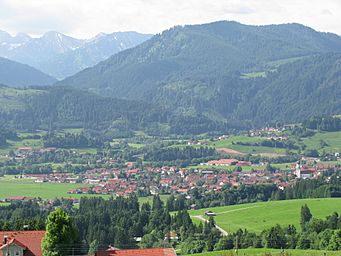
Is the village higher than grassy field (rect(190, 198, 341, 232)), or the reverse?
grassy field (rect(190, 198, 341, 232))

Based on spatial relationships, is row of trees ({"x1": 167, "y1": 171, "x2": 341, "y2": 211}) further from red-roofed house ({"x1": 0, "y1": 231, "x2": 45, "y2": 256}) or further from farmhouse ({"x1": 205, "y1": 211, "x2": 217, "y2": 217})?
red-roofed house ({"x1": 0, "y1": 231, "x2": 45, "y2": 256})

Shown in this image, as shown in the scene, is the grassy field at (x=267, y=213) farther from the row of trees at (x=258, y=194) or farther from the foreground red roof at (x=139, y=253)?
the foreground red roof at (x=139, y=253)

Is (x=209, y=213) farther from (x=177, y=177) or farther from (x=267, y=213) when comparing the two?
(x=177, y=177)

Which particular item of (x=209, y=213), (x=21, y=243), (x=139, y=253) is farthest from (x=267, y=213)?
(x=21, y=243)

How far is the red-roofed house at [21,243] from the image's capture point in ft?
149

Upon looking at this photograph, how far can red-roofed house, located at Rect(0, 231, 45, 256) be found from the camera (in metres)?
45.5

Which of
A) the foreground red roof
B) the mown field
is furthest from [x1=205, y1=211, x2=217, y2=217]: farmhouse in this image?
the foreground red roof

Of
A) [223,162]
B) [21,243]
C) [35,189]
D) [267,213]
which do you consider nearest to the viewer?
[21,243]

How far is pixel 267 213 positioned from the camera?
100688 millimetres

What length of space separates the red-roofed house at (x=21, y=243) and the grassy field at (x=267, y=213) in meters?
43.3

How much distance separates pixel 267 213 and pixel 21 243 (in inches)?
2294

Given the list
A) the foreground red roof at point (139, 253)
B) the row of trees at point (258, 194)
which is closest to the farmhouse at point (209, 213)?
the row of trees at point (258, 194)

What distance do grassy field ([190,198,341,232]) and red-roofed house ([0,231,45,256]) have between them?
4335 centimetres

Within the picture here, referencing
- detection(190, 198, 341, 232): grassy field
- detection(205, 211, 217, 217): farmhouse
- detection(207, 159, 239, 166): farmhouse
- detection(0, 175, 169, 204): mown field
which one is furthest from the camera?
detection(207, 159, 239, 166): farmhouse
